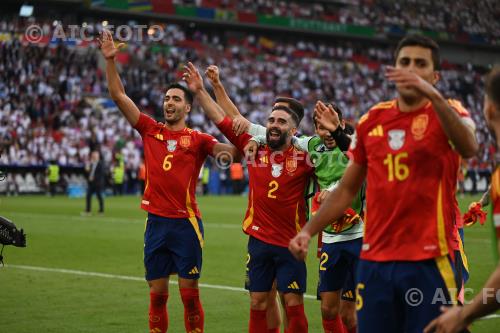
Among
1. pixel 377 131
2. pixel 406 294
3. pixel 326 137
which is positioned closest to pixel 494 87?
pixel 377 131

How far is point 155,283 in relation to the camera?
26.9ft

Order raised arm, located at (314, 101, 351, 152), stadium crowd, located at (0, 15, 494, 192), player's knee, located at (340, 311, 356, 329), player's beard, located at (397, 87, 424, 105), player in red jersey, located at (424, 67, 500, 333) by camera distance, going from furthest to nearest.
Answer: stadium crowd, located at (0, 15, 494, 192) → player's knee, located at (340, 311, 356, 329) → raised arm, located at (314, 101, 351, 152) → player's beard, located at (397, 87, 424, 105) → player in red jersey, located at (424, 67, 500, 333)

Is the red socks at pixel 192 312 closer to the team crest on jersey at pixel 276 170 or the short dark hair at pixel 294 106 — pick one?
the team crest on jersey at pixel 276 170

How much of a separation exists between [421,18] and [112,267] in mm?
A: 55828

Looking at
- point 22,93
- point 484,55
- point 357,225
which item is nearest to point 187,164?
point 357,225

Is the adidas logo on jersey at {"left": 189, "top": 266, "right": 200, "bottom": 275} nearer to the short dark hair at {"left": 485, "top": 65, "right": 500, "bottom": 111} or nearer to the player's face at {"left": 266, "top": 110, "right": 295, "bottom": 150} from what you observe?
the player's face at {"left": 266, "top": 110, "right": 295, "bottom": 150}

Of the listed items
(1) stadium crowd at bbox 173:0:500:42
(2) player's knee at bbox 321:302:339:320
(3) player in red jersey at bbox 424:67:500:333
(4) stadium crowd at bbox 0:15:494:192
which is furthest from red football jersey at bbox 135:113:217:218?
(1) stadium crowd at bbox 173:0:500:42

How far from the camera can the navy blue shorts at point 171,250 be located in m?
8.22

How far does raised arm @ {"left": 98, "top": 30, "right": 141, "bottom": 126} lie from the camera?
25.4 feet

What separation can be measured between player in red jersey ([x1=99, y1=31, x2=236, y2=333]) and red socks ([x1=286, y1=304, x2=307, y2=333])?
109cm

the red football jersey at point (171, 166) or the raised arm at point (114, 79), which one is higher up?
the raised arm at point (114, 79)

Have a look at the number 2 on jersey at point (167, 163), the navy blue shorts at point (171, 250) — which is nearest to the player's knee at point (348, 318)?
the navy blue shorts at point (171, 250)

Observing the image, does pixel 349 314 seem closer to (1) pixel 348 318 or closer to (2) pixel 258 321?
(1) pixel 348 318

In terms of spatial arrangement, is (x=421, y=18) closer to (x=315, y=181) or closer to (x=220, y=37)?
(x=220, y=37)
